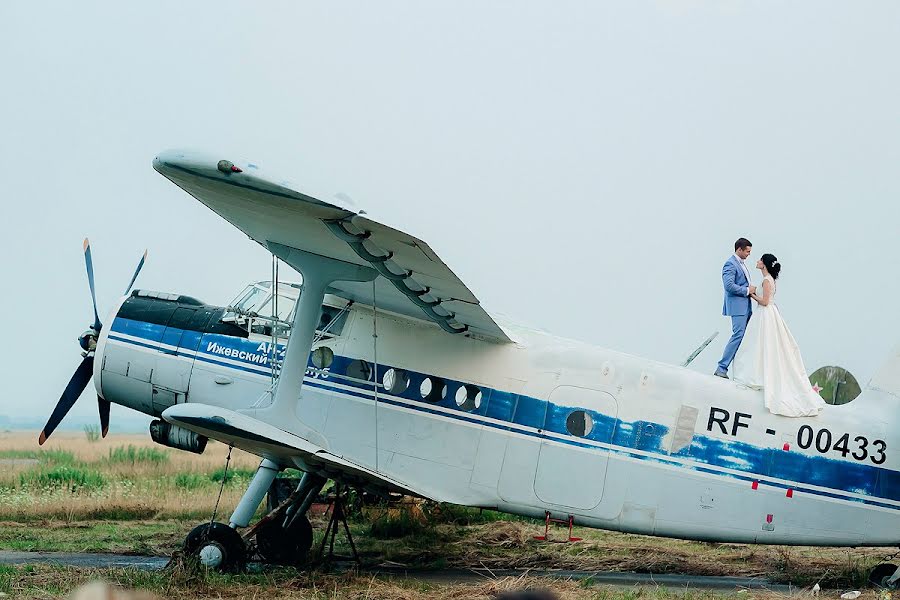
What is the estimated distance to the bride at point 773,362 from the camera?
10.4 metres

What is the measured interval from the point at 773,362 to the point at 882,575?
254 centimetres

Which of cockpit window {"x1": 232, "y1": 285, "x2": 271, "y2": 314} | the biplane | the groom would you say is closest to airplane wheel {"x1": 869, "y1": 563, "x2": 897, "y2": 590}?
the biplane

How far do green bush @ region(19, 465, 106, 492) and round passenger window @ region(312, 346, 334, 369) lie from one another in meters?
9.12

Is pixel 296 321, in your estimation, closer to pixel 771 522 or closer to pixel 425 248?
pixel 425 248

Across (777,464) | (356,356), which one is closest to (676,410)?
(777,464)

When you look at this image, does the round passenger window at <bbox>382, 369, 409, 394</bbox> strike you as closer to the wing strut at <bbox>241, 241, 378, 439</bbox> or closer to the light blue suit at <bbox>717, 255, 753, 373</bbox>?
the wing strut at <bbox>241, 241, 378, 439</bbox>

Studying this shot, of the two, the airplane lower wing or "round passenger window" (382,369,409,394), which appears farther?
"round passenger window" (382,369,409,394)

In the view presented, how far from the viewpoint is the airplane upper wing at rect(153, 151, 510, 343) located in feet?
24.6

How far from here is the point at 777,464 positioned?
1027cm

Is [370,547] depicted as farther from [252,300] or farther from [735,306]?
[735,306]

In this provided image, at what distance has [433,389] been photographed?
418 inches

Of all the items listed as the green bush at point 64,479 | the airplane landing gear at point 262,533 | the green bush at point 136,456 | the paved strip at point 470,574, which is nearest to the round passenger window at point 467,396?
the airplane landing gear at point 262,533

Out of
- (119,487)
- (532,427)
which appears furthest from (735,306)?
(119,487)

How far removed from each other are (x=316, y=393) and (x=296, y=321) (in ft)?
4.24
